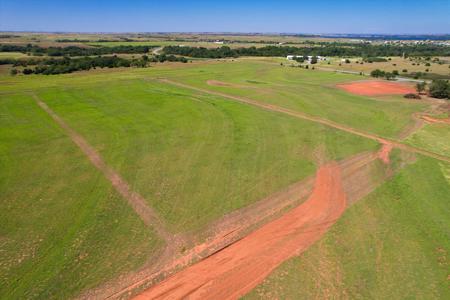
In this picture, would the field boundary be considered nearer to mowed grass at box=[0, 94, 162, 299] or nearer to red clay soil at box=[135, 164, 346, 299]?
red clay soil at box=[135, 164, 346, 299]

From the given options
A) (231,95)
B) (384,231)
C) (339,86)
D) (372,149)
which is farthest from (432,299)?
(339,86)

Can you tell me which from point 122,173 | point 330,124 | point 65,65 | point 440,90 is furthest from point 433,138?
point 65,65

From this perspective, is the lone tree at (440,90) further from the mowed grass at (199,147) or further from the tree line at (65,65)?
the tree line at (65,65)

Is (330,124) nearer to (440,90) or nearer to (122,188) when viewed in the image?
(122,188)

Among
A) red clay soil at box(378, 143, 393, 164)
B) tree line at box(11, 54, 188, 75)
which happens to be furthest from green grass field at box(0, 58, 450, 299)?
tree line at box(11, 54, 188, 75)

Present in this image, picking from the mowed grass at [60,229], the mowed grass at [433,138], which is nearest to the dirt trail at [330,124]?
the mowed grass at [433,138]

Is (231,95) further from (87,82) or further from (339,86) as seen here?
(87,82)
